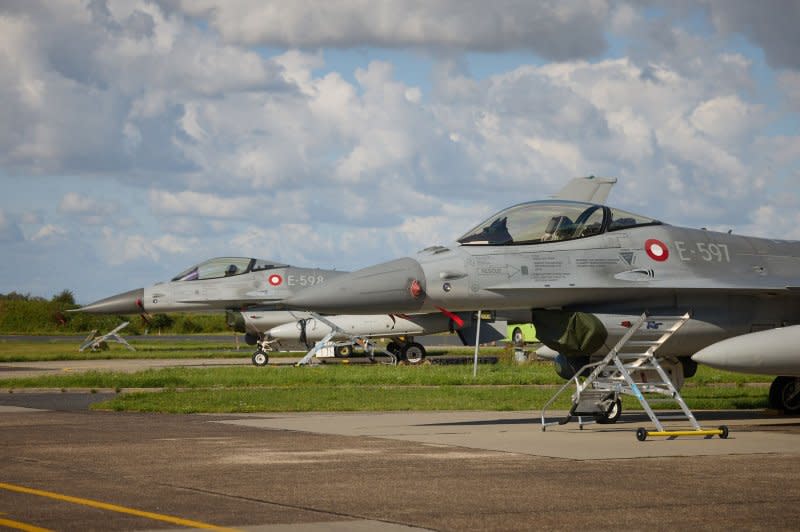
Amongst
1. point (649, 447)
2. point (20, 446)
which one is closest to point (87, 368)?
point (20, 446)

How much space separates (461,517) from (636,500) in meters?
1.58

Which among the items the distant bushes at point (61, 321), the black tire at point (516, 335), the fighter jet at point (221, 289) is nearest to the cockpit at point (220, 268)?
the fighter jet at point (221, 289)

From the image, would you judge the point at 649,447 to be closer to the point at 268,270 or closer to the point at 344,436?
the point at 344,436

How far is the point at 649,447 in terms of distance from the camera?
12.4 meters

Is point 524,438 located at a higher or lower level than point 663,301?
lower

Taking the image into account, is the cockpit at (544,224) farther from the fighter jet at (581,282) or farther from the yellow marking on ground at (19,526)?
the yellow marking on ground at (19,526)

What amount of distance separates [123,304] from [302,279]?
5.94 m

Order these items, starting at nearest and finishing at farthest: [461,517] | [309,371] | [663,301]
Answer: [461,517] < [663,301] < [309,371]

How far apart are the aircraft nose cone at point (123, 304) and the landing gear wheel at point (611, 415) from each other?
78.7 feet

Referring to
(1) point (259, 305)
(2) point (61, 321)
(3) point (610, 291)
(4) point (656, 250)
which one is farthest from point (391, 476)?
(2) point (61, 321)

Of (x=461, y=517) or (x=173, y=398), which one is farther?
(x=173, y=398)

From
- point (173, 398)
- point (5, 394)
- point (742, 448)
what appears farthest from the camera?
point (5, 394)

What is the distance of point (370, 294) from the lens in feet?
45.3

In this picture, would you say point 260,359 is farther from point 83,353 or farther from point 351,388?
point 351,388
